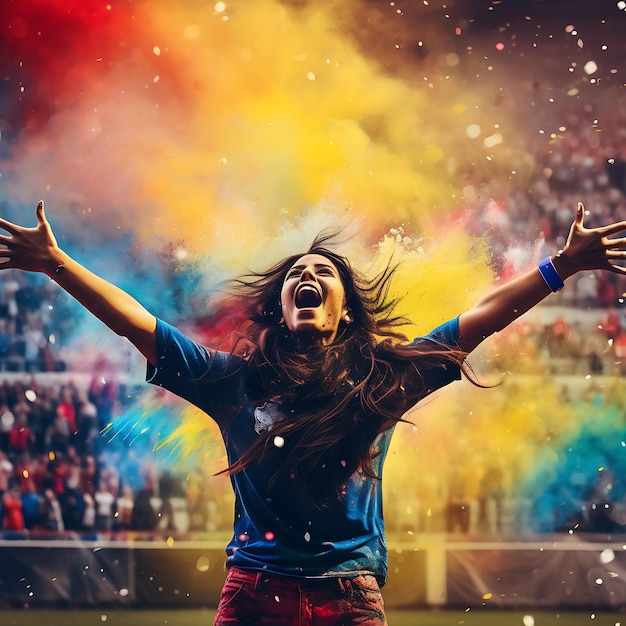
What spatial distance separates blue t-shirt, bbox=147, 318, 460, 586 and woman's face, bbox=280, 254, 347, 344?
0.18 meters

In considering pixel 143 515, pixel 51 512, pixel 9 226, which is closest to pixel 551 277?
pixel 9 226

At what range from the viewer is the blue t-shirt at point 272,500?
Answer: 4.96ft

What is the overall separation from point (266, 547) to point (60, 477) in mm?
903

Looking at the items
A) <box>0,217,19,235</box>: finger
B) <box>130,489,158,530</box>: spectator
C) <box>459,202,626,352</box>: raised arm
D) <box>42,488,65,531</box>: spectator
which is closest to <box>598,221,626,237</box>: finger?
<box>459,202,626,352</box>: raised arm

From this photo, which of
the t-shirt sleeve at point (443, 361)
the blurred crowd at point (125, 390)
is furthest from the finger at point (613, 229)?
the blurred crowd at point (125, 390)

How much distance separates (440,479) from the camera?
2.11 m

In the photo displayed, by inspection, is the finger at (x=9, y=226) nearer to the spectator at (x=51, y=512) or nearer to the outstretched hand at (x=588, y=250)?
the spectator at (x=51, y=512)

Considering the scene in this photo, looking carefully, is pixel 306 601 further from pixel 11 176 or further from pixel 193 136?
pixel 11 176

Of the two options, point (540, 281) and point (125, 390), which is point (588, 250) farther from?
point (125, 390)

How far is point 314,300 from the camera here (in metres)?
1.74

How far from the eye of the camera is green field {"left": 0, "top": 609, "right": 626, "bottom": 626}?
6.78ft

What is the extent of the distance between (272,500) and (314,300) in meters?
0.47

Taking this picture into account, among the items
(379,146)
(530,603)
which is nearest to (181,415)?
(379,146)

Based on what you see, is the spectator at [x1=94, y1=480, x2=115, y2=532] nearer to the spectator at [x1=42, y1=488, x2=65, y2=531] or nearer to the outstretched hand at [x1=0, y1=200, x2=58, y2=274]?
the spectator at [x1=42, y1=488, x2=65, y2=531]
